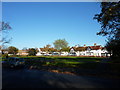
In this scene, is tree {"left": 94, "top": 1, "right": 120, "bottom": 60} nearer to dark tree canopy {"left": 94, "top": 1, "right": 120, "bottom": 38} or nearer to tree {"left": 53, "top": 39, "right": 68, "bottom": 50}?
dark tree canopy {"left": 94, "top": 1, "right": 120, "bottom": 38}

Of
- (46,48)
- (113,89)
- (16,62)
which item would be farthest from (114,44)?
(46,48)

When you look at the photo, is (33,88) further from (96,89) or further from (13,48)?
(13,48)

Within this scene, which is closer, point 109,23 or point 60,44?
point 109,23

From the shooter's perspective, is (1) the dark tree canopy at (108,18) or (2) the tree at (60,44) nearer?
(1) the dark tree canopy at (108,18)

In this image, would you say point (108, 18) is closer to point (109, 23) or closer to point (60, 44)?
point (109, 23)

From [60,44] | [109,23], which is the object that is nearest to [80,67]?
[109,23]

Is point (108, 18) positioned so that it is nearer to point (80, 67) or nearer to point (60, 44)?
point (80, 67)

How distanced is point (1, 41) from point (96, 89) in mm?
33374

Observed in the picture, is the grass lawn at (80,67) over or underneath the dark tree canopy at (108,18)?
underneath

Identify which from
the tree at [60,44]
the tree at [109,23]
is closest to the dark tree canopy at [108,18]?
the tree at [109,23]

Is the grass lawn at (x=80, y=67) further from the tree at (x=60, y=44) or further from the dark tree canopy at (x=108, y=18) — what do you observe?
the tree at (x=60, y=44)

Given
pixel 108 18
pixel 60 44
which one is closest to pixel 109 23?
pixel 108 18

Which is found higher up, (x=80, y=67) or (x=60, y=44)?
(x=60, y=44)

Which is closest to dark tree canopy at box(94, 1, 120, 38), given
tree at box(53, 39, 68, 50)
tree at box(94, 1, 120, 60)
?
tree at box(94, 1, 120, 60)
